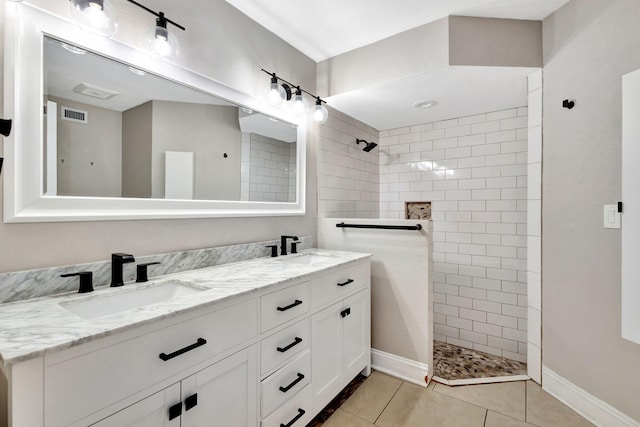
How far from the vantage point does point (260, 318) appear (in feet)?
4.28

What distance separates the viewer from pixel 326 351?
1738 mm

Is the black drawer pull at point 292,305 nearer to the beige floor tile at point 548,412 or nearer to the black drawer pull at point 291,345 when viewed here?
the black drawer pull at point 291,345

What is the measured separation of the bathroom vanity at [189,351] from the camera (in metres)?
0.75

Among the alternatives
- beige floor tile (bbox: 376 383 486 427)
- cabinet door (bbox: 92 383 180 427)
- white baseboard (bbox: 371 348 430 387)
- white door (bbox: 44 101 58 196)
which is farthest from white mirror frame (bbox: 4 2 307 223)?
white baseboard (bbox: 371 348 430 387)

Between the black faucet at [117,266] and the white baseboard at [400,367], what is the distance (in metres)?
1.85

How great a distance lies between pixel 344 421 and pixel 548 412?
1.27 m

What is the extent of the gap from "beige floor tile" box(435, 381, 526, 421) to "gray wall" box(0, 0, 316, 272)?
157cm

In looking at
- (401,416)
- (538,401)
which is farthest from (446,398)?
(538,401)

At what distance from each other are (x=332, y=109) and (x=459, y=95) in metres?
1.10

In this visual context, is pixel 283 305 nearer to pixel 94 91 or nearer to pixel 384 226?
pixel 384 226

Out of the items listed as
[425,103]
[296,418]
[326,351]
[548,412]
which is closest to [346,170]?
[425,103]

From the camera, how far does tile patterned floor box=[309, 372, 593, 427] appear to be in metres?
1.74

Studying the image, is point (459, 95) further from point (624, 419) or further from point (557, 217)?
point (624, 419)

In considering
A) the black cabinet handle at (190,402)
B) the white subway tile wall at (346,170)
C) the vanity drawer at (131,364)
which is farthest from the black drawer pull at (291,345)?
the white subway tile wall at (346,170)
